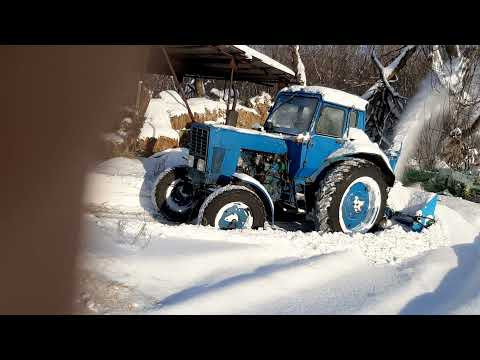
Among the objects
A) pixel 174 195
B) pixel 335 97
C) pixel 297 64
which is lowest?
pixel 174 195

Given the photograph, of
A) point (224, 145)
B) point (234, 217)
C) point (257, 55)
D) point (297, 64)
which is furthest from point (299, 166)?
point (297, 64)

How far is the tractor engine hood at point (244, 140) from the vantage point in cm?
476

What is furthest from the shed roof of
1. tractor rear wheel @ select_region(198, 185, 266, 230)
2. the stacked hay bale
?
tractor rear wheel @ select_region(198, 185, 266, 230)

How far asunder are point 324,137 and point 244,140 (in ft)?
3.45

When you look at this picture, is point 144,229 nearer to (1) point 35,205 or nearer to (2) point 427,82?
(1) point 35,205

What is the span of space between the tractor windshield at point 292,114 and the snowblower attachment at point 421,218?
168 centimetres

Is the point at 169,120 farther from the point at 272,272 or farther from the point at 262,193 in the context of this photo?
the point at 272,272

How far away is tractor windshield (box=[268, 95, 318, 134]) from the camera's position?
524cm

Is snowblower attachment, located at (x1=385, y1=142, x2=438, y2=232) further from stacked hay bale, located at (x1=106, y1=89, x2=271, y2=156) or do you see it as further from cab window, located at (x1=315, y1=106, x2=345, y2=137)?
stacked hay bale, located at (x1=106, y1=89, x2=271, y2=156)

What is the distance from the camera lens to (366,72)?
47.7ft

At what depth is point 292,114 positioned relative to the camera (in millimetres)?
5461

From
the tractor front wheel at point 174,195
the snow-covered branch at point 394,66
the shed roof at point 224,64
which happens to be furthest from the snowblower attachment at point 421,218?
the snow-covered branch at point 394,66

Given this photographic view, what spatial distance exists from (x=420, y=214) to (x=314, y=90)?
2074mm

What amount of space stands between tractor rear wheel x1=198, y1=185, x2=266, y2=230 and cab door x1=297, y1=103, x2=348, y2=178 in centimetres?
106
